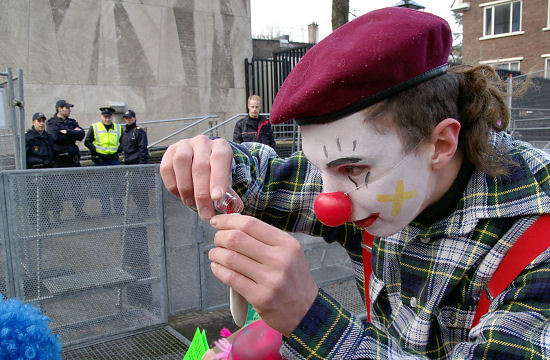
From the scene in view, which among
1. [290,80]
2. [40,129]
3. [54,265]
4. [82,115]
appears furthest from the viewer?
[82,115]

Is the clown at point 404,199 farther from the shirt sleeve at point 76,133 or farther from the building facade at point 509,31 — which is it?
the building facade at point 509,31

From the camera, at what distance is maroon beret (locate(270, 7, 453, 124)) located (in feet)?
3.48

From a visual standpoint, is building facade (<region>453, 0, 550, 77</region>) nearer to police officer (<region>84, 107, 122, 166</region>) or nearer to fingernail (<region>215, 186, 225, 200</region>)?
→ police officer (<region>84, 107, 122, 166</region>)

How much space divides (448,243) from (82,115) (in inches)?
432

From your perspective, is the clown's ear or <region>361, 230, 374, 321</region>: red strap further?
<region>361, 230, 374, 321</region>: red strap

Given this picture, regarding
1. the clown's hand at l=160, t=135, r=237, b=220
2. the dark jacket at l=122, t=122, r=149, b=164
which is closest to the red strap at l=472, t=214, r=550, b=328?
the clown's hand at l=160, t=135, r=237, b=220

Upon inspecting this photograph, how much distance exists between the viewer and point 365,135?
1.09m

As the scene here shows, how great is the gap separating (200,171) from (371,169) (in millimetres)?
454

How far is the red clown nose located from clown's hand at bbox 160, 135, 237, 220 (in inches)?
10.0

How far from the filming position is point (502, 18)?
23.9 m

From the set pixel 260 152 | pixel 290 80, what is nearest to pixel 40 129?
pixel 260 152

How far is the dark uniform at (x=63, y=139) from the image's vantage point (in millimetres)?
7094

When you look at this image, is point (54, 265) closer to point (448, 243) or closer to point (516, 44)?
point (448, 243)

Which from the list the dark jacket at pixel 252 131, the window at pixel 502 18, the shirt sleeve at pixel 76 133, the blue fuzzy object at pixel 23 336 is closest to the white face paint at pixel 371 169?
the blue fuzzy object at pixel 23 336
